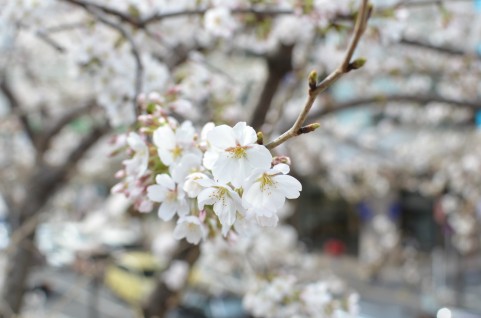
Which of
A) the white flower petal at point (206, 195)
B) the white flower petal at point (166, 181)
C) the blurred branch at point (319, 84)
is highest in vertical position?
the blurred branch at point (319, 84)

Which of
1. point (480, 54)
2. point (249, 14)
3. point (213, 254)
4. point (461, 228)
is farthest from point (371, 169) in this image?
point (249, 14)

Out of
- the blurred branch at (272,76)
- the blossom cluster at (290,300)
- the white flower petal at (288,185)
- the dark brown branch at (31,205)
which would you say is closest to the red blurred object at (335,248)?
the dark brown branch at (31,205)

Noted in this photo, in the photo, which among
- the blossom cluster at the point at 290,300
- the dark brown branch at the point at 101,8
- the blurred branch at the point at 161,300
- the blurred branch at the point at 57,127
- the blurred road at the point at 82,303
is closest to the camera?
the dark brown branch at the point at 101,8

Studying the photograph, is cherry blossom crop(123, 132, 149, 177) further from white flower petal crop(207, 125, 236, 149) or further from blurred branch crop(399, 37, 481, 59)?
blurred branch crop(399, 37, 481, 59)

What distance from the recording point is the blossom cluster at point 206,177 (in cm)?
74

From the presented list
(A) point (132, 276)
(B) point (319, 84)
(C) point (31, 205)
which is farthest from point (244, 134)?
(A) point (132, 276)

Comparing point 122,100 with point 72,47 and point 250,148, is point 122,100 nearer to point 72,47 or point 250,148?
point 72,47

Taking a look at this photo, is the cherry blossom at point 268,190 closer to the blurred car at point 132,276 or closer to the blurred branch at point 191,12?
the blurred branch at point 191,12

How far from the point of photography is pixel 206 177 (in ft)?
2.57

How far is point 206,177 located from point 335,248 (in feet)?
44.0

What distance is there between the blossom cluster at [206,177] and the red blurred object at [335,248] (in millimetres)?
13139

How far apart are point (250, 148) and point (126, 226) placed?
12.3 metres

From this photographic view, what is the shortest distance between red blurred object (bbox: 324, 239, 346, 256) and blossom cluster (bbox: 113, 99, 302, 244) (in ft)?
43.1

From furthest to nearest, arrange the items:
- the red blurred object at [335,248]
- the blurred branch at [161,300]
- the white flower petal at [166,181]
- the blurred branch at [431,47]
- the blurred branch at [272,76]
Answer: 1. the red blurred object at [335,248]
2. the blurred branch at [272,76]
3. the blurred branch at [161,300]
4. the blurred branch at [431,47]
5. the white flower petal at [166,181]
